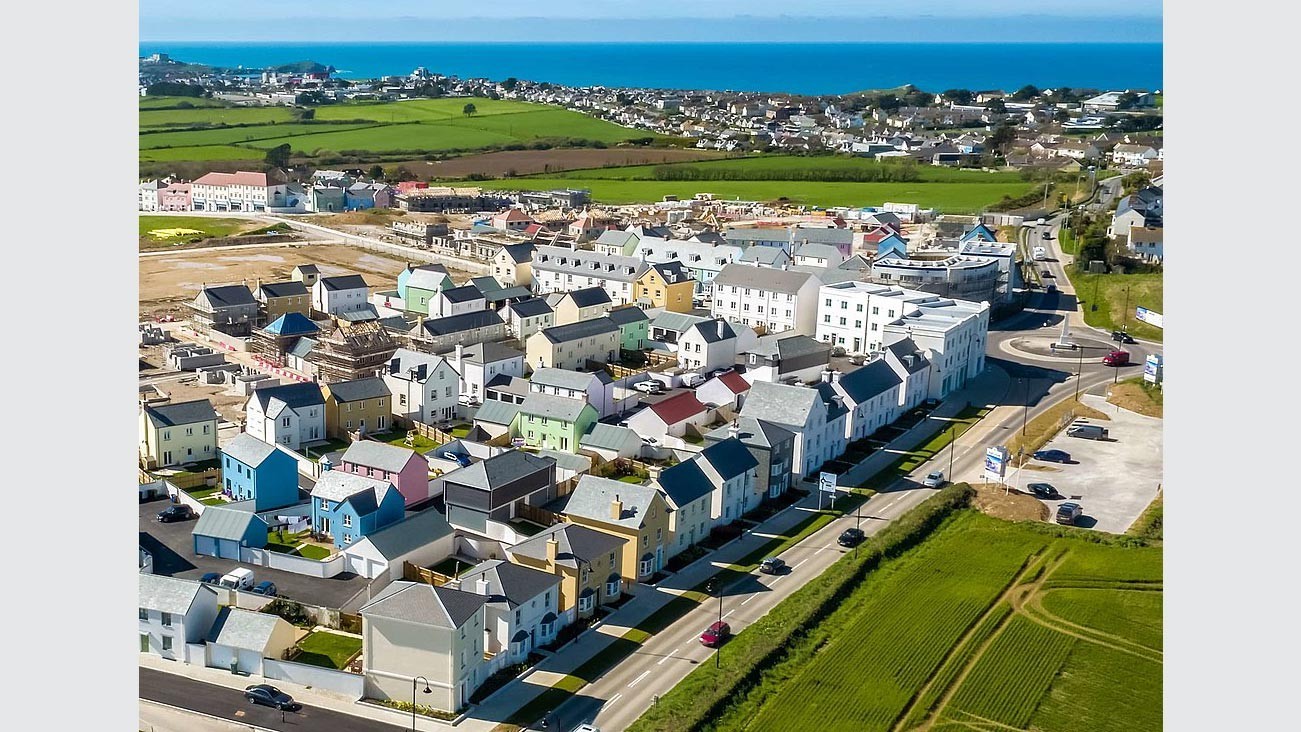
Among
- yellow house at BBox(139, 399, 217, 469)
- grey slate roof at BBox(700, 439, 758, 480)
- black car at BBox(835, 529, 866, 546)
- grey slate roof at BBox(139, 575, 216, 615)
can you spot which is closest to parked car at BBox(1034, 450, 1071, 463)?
black car at BBox(835, 529, 866, 546)

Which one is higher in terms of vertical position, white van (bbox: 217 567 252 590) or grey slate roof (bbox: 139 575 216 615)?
grey slate roof (bbox: 139 575 216 615)

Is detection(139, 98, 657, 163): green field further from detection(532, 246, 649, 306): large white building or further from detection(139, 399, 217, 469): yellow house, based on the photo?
detection(139, 399, 217, 469): yellow house

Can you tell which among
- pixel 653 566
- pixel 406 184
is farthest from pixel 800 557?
pixel 406 184

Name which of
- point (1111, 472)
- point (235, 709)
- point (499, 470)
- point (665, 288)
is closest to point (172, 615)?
point (235, 709)

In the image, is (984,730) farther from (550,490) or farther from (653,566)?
(550,490)

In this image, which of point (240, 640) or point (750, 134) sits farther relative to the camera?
point (750, 134)

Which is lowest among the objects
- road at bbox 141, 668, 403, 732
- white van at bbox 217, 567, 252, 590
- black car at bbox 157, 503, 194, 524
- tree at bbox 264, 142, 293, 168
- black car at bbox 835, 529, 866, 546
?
road at bbox 141, 668, 403, 732

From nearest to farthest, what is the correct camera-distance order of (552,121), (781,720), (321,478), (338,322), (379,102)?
1. (781,720)
2. (321,478)
3. (338,322)
4. (552,121)
5. (379,102)
